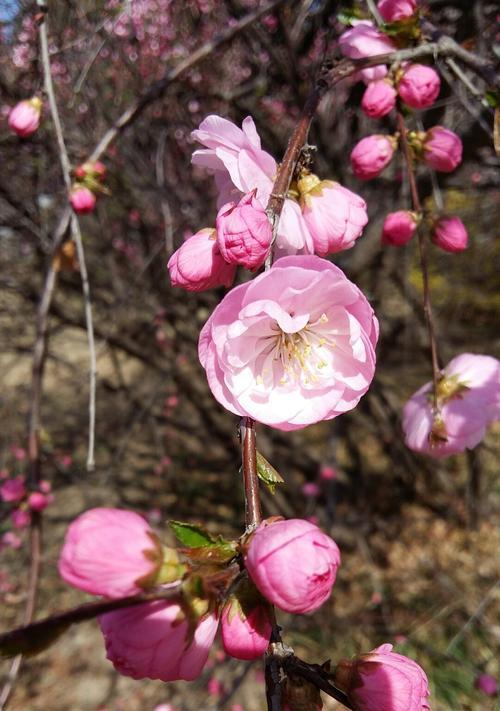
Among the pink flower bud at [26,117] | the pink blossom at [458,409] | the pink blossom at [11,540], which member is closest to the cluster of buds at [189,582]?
the pink blossom at [458,409]

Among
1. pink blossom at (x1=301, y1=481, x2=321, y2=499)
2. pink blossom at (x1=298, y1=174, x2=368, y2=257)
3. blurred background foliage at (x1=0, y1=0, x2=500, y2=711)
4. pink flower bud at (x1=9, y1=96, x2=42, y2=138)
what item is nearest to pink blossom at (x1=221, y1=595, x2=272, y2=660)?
pink blossom at (x1=298, y1=174, x2=368, y2=257)

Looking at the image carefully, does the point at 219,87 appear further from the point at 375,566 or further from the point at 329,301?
the point at 375,566

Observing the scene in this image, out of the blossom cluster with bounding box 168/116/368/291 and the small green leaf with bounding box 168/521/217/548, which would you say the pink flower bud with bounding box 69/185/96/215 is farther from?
the small green leaf with bounding box 168/521/217/548

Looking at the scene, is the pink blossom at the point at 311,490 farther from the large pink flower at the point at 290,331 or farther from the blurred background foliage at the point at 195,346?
the large pink flower at the point at 290,331

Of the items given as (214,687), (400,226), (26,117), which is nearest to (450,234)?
(400,226)

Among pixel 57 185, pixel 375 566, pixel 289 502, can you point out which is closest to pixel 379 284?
pixel 289 502

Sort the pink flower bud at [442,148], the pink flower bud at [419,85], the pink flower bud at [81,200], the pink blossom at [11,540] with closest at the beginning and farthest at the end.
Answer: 1. the pink flower bud at [419,85]
2. the pink flower bud at [442,148]
3. the pink flower bud at [81,200]
4. the pink blossom at [11,540]
